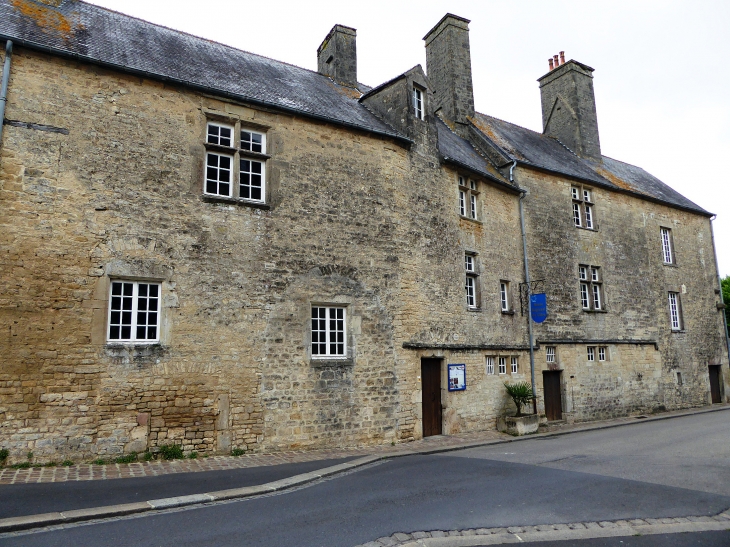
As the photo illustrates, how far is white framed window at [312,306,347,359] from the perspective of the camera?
11070 millimetres

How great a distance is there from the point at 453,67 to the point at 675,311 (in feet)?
43.4

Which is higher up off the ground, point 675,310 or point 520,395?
point 675,310

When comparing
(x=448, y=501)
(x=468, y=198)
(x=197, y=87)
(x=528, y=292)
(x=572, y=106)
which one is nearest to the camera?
(x=448, y=501)

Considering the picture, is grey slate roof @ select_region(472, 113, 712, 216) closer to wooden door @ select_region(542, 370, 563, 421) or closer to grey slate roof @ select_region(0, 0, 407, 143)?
grey slate roof @ select_region(0, 0, 407, 143)

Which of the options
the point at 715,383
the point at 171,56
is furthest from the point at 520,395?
the point at 715,383

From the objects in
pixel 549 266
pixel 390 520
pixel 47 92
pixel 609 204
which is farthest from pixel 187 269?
pixel 609 204

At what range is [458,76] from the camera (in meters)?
18.9

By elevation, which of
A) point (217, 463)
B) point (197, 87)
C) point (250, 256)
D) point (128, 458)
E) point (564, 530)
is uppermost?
point (197, 87)

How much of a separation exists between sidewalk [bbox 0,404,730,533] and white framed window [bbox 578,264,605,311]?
995 centimetres

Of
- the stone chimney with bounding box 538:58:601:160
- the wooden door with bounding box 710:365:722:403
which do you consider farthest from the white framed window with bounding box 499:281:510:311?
the wooden door with bounding box 710:365:722:403

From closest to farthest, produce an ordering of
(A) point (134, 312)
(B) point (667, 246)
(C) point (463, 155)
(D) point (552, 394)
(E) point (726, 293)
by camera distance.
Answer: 1. (A) point (134, 312)
2. (C) point (463, 155)
3. (D) point (552, 394)
4. (B) point (667, 246)
5. (E) point (726, 293)

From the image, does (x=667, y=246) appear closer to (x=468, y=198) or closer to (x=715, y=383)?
(x=715, y=383)

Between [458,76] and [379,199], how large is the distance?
903 centimetres

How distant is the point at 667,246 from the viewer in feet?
70.3
